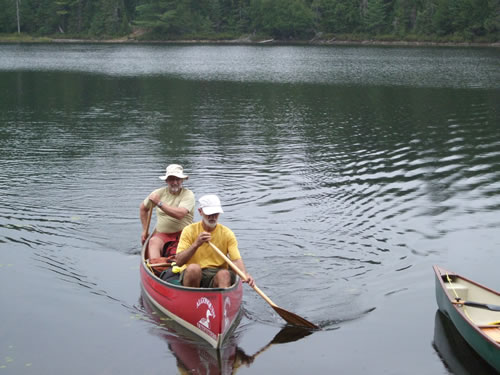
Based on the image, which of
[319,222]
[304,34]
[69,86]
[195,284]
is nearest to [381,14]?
[304,34]

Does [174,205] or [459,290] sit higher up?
[174,205]

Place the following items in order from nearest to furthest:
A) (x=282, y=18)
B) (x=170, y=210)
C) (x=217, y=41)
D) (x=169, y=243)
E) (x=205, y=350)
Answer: (x=205, y=350) < (x=170, y=210) < (x=169, y=243) < (x=282, y=18) < (x=217, y=41)

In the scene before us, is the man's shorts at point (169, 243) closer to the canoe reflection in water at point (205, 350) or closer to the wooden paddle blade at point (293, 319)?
the canoe reflection in water at point (205, 350)

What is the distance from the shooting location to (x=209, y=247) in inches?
419

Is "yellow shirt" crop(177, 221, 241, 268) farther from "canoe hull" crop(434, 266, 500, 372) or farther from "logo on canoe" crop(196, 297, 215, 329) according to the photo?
"canoe hull" crop(434, 266, 500, 372)

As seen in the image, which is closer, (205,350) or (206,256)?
(205,350)

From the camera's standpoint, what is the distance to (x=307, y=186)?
19.7m

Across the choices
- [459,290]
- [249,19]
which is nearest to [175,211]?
[459,290]

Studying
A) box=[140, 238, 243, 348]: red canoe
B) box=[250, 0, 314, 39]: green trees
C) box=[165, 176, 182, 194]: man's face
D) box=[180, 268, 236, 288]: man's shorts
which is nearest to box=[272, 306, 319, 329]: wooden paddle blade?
box=[140, 238, 243, 348]: red canoe

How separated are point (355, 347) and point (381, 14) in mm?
100757

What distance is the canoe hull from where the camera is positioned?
926 centimetres

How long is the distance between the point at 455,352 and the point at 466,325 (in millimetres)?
704

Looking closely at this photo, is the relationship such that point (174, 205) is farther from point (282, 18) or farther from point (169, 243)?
point (282, 18)

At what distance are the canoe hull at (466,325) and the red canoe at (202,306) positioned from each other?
3.39 metres
